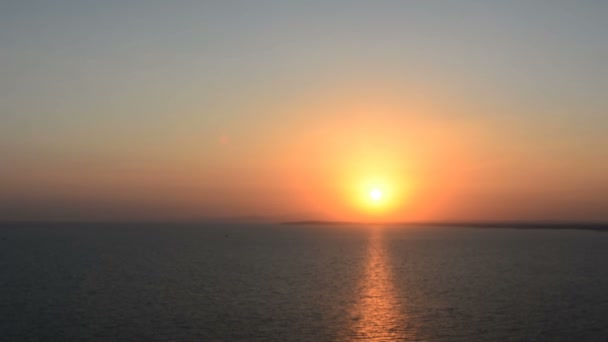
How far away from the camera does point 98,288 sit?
69.6 m

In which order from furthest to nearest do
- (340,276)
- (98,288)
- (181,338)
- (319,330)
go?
(340,276)
(98,288)
(319,330)
(181,338)

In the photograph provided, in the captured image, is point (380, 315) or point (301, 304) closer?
point (380, 315)

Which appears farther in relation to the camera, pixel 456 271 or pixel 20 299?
pixel 456 271

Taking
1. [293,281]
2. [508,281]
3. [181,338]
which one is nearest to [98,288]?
[293,281]

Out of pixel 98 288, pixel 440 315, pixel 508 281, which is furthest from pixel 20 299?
pixel 508 281

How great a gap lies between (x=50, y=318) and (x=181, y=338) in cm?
1436

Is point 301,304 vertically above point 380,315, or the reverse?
point 301,304

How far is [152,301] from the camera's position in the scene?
59.8 meters

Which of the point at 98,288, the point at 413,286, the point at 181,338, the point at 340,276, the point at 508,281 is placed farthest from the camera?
the point at 340,276

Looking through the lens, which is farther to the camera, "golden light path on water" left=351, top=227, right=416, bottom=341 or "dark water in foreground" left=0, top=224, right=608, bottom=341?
"dark water in foreground" left=0, top=224, right=608, bottom=341

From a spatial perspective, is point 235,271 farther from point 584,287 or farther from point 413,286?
point 584,287

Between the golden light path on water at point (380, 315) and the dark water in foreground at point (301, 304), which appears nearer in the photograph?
the golden light path on water at point (380, 315)

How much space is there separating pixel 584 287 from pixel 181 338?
52568 millimetres

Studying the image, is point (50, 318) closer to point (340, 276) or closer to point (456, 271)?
point (340, 276)
